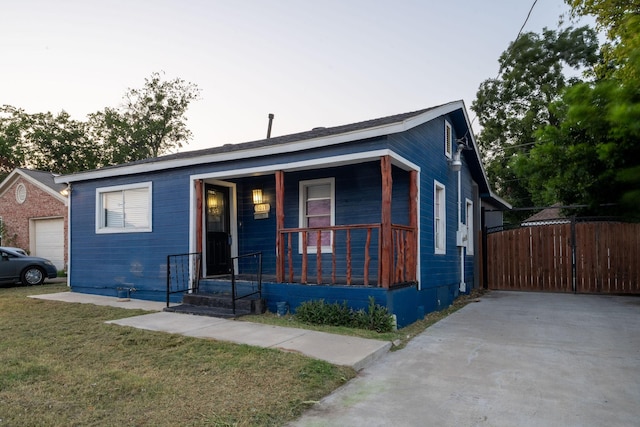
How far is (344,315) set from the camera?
19.1ft

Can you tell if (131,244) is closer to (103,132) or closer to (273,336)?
(273,336)

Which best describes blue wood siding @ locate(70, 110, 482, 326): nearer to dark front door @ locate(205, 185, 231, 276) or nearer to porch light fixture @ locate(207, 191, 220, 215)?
dark front door @ locate(205, 185, 231, 276)

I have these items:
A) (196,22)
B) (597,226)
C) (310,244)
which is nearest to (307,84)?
(196,22)

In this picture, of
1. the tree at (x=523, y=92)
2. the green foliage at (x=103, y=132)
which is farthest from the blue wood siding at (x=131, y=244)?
the green foliage at (x=103, y=132)

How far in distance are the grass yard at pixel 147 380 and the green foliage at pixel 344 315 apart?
5.19 ft

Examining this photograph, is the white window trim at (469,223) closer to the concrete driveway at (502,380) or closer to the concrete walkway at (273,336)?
the concrete driveway at (502,380)

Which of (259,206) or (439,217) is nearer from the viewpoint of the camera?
(439,217)

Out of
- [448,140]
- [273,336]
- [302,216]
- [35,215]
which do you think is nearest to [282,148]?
[302,216]

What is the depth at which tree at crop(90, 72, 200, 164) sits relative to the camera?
27.6 meters

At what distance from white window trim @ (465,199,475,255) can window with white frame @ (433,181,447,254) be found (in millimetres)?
2425

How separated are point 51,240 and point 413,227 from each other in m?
15.3

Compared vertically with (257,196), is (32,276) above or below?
below

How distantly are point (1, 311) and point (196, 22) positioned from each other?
8.13 meters

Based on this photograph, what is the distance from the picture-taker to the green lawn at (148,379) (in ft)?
9.57
